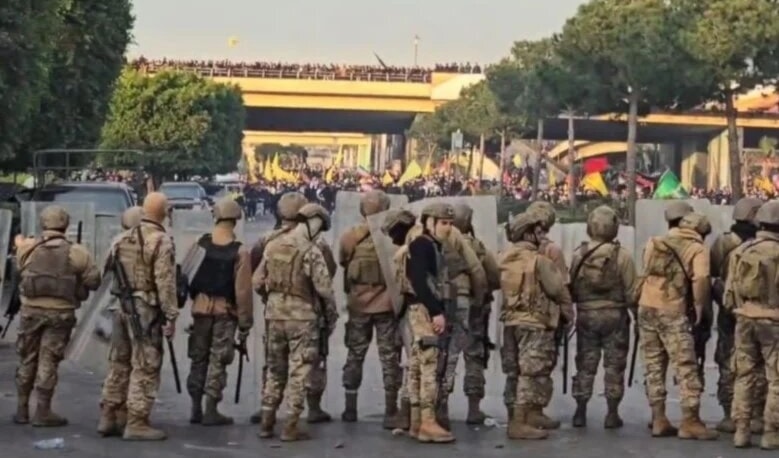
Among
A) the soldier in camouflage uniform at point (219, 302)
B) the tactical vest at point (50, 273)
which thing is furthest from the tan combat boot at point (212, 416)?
the tactical vest at point (50, 273)

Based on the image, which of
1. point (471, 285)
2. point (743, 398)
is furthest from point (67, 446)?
point (743, 398)

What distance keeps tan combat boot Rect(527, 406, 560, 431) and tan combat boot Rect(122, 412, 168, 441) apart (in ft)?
8.73

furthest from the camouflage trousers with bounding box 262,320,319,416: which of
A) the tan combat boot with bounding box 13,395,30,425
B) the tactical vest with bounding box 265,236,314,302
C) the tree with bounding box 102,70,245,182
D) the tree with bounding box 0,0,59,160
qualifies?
the tree with bounding box 102,70,245,182

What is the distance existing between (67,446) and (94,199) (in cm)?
1187

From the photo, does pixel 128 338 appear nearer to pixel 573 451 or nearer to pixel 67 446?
pixel 67 446

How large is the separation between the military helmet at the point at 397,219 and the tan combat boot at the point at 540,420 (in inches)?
64.7

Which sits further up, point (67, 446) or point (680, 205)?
point (680, 205)

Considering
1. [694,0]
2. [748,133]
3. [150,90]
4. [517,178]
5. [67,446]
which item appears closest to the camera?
[67,446]

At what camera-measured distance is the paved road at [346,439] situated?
36.3ft

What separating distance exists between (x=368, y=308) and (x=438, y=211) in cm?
111

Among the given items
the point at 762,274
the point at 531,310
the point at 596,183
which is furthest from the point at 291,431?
the point at 596,183

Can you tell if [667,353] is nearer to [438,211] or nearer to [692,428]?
[692,428]

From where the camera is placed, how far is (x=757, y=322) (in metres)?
11.2

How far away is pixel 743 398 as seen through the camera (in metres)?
11.2
